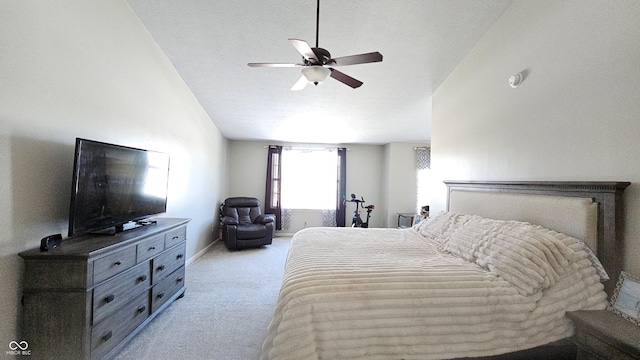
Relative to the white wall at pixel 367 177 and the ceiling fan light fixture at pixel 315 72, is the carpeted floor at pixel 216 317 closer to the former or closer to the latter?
the ceiling fan light fixture at pixel 315 72

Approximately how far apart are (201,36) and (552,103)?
333 cm

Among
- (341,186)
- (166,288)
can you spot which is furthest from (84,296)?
(341,186)

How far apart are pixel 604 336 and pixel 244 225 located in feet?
14.9

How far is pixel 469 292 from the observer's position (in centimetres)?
127

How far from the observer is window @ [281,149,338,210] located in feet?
19.3

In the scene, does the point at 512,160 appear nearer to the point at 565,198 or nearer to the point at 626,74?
the point at 565,198

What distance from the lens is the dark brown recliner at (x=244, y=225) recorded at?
436 cm

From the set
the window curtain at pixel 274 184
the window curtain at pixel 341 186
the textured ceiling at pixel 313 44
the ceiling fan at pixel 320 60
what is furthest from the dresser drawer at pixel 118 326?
the window curtain at pixel 341 186

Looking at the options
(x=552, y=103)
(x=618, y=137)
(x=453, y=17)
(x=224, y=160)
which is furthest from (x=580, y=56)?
(x=224, y=160)

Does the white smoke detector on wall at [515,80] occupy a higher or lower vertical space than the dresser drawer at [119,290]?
higher

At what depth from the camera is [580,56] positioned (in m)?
1.56

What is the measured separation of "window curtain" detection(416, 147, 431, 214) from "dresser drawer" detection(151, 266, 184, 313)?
4.99m

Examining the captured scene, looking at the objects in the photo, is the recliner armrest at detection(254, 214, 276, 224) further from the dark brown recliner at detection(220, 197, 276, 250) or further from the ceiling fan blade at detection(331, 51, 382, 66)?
the ceiling fan blade at detection(331, 51, 382, 66)

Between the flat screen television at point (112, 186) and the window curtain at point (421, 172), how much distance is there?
5.15 metres
